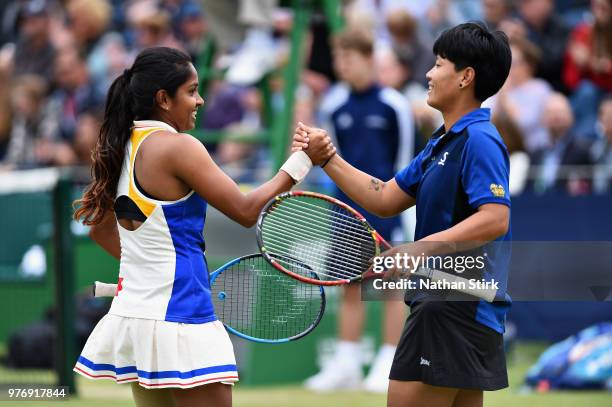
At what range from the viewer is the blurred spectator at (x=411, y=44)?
1186cm

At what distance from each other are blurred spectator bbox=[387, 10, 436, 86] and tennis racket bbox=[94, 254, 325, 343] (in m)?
7.40

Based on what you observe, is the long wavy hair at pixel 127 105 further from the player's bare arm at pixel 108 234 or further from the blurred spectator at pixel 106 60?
the blurred spectator at pixel 106 60

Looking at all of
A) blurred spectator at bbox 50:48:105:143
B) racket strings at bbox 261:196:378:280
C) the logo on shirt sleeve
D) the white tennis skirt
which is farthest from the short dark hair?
blurred spectator at bbox 50:48:105:143

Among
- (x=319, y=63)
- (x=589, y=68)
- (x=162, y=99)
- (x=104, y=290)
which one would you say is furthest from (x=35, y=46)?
(x=162, y=99)

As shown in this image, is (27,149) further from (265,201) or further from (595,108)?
(265,201)

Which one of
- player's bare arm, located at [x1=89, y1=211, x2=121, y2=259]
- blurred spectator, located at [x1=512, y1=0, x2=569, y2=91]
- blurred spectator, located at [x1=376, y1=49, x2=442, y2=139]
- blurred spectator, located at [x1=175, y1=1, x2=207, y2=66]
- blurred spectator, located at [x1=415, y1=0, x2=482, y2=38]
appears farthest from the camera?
blurred spectator, located at [x1=175, y1=1, x2=207, y2=66]

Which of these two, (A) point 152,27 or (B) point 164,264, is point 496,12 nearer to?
(A) point 152,27

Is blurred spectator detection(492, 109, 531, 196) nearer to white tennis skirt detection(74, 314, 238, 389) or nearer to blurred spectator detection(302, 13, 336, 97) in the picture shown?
blurred spectator detection(302, 13, 336, 97)

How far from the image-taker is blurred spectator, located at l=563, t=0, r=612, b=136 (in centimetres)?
1062

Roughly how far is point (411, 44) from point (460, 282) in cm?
818

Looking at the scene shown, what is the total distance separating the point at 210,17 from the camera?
9461mm

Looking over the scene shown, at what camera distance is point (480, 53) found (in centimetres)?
418

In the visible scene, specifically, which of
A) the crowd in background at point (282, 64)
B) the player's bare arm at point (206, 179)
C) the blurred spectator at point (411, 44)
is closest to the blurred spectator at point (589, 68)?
the crowd in background at point (282, 64)

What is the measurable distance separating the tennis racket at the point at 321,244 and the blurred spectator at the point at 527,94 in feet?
21.6
